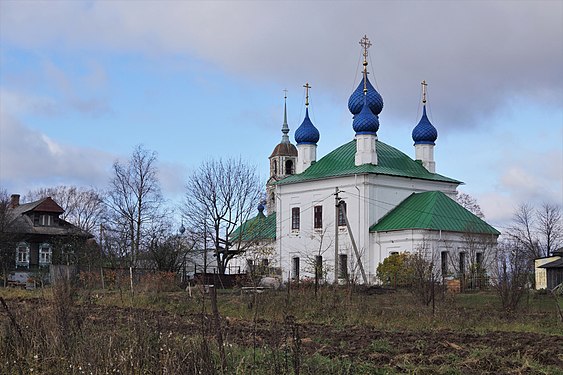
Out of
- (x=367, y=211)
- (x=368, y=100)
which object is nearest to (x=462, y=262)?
(x=367, y=211)

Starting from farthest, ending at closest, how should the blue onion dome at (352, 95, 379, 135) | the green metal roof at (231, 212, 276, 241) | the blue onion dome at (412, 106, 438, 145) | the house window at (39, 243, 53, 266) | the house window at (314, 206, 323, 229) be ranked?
the house window at (39, 243, 53, 266)
the green metal roof at (231, 212, 276, 241)
the blue onion dome at (412, 106, 438, 145)
the house window at (314, 206, 323, 229)
the blue onion dome at (352, 95, 379, 135)

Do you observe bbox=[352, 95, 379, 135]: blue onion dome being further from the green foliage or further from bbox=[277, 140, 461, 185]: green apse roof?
the green foliage

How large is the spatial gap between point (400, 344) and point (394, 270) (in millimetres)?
28493

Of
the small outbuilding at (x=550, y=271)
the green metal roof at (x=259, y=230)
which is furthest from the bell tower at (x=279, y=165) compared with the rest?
the small outbuilding at (x=550, y=271)

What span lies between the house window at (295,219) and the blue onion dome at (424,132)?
865 centimetres

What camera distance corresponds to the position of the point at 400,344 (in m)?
13.4

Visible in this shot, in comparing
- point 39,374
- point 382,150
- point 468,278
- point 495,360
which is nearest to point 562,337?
point 495,360

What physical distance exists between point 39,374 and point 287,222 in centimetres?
4221

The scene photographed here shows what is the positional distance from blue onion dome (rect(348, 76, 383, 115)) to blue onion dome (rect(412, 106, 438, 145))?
122 inches

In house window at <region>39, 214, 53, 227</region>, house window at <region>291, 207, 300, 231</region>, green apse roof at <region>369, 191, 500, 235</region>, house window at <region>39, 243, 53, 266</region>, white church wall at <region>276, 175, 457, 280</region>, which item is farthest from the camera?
house window at <region>39, 214, 53, 227</region>

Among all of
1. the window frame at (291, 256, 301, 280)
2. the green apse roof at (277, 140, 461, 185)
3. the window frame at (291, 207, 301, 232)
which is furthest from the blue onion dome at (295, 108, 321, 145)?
the window frame at (291, 256, 301, 280)

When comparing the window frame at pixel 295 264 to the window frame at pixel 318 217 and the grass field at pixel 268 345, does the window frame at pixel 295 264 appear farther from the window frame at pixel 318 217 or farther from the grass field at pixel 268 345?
the grass field at pixel 268 345

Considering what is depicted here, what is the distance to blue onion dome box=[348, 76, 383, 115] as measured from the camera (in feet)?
169

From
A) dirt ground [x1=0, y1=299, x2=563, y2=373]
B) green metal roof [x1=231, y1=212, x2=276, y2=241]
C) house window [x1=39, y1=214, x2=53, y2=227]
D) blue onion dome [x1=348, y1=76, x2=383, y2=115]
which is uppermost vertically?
blue onion dome [x1=348, y1=76, x2=383, y2=115]
